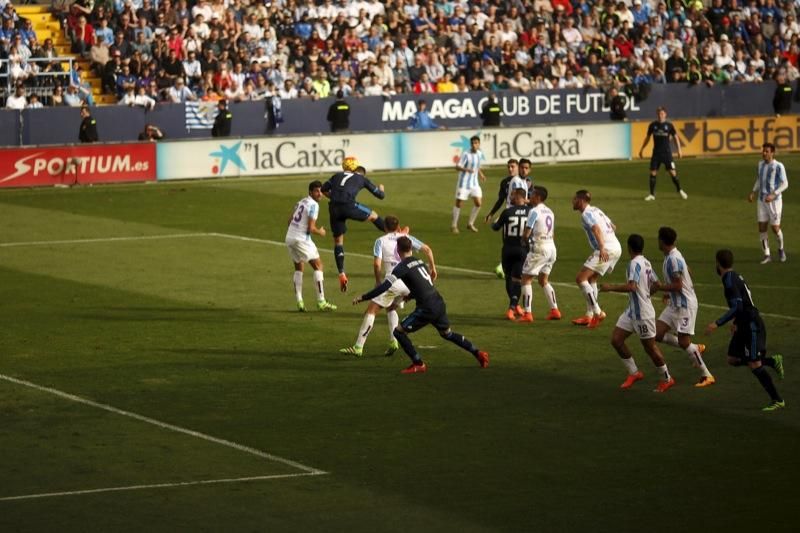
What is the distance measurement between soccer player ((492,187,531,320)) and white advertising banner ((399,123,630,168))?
22.6m

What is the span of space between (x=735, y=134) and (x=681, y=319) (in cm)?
3448

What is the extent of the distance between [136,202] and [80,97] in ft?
26.2

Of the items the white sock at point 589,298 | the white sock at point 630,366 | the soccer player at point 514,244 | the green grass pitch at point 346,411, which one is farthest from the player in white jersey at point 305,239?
the white sock at point 630,366

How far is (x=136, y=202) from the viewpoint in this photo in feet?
133

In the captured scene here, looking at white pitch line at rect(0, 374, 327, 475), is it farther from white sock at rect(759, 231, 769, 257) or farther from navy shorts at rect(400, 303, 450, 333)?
white sock at rect(759, 231, 769, 257)

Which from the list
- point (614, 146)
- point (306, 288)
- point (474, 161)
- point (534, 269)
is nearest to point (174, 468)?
point (534, 269)

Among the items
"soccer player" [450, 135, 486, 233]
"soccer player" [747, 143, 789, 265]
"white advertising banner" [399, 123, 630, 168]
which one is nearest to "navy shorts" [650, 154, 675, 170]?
"soccer player" [450, 135, 486, 233]

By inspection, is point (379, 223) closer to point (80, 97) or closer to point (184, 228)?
point (184, 228)

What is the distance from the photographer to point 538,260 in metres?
24.5

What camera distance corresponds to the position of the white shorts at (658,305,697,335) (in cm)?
1898

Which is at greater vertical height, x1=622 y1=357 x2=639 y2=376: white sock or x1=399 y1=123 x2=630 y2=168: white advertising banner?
x1=399 y1=123 x2=630 y2=168: white advertising banner

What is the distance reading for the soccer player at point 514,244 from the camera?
80.9 ft

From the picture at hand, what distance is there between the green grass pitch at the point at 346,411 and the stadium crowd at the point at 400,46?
1688 cm

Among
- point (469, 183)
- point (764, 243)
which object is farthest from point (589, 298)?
point (469, 183)
